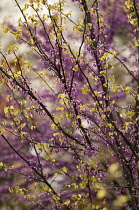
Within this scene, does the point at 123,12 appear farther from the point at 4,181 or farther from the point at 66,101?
the point at 4,181

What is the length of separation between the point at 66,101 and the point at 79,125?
261mm

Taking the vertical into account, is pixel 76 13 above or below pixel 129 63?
above

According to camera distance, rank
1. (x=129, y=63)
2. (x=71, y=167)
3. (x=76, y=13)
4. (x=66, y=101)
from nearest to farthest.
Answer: (x=66, y=101) → (x=71, y=167) → (x=129, y=63) → (x=76, y=13)

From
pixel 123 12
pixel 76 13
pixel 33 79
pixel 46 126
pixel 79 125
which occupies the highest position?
A: pixel 76 13

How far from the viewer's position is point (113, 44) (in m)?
4.67

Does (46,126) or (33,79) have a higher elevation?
(33,79)

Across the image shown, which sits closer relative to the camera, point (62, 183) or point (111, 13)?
point (62, 183)

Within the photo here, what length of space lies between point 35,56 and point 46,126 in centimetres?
116

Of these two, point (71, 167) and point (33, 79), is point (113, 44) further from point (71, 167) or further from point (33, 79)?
point (71, 167)

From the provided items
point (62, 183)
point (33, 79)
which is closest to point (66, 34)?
point (33, 79)

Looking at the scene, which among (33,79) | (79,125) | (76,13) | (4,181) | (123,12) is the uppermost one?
(76,13)

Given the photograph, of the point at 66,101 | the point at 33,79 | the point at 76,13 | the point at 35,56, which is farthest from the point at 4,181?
the point at 76,13

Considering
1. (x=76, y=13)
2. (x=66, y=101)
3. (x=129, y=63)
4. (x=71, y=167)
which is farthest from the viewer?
(x=76, y=13)

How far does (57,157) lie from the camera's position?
430cm
